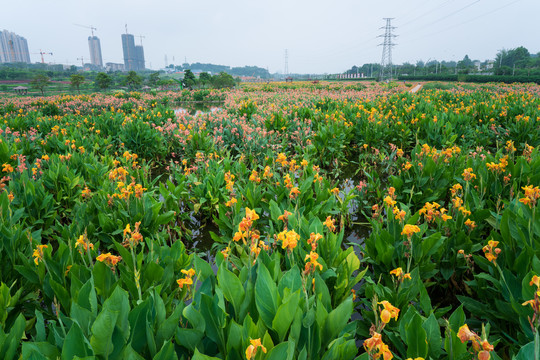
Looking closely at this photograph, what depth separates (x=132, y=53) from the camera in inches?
7057

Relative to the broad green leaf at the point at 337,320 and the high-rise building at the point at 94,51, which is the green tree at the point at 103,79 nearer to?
the broad green leaf at the point at 337,320

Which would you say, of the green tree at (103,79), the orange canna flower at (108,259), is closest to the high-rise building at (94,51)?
the green tree at (103,79)

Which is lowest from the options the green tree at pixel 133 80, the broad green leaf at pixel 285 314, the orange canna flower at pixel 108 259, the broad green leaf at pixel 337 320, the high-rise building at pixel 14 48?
the broad green leaf at pixel 337 320

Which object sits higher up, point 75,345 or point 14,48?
point 14,48

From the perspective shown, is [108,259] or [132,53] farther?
[132,53]

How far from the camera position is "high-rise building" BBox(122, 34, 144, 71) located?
168m

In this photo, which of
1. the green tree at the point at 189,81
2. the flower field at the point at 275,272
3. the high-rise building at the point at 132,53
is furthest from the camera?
the high-rise building at the point at 132,53

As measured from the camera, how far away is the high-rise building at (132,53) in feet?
550

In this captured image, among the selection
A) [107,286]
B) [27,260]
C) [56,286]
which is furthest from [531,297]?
[27,260]

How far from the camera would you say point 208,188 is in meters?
3.73

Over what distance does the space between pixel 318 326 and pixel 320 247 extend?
81cm

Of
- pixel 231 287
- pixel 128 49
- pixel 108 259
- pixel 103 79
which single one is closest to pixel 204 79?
pixel 103 79

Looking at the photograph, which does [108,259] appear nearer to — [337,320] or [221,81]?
[337,320]

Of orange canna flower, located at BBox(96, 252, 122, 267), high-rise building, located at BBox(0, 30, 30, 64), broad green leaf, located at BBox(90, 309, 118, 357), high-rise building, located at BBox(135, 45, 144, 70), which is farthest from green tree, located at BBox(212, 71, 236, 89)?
high-rise building, located at BBox(135, 45, 144, 70)
